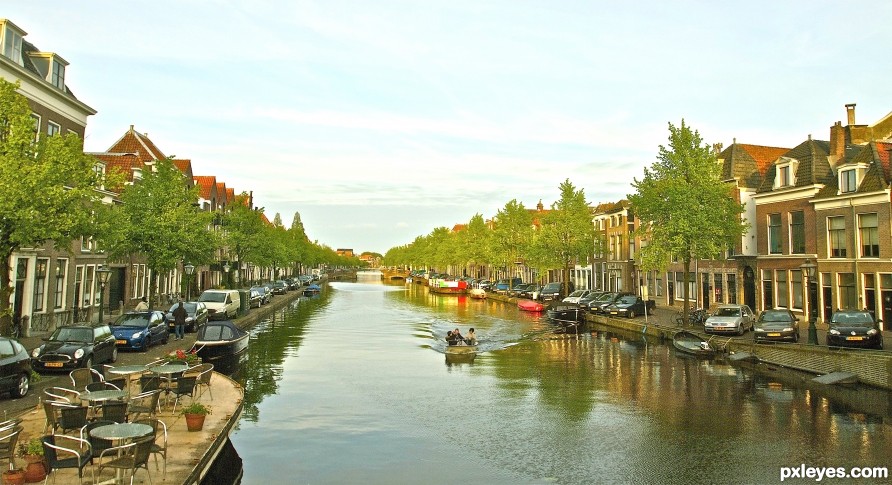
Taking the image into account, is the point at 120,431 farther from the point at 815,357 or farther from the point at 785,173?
the point at 785,173

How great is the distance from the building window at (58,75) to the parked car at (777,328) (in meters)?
41.7

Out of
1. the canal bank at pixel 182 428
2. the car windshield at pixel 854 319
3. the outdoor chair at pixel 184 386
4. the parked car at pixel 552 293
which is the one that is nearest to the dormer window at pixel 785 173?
the car windshield at pixel 854 319

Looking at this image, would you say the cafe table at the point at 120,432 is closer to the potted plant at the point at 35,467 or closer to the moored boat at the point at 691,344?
the potted plant at the point at 35,467

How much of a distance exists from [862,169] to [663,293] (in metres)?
24.7

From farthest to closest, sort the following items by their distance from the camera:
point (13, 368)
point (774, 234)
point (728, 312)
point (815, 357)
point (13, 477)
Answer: point (774, 234) < point (728, 312) < point (815, 357) < point (13, 368) < point (13, 477)

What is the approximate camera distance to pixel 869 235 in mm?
34656

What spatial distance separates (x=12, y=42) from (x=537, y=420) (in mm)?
32718

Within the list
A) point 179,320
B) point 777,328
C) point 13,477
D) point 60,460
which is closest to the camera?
point 13,477

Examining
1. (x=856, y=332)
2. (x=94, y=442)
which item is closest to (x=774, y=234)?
(x=856, y=332)

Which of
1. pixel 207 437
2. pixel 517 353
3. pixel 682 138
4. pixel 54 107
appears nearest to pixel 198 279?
pixel 54 107

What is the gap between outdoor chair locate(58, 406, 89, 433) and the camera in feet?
38.5

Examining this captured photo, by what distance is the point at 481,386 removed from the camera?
23.8 meters

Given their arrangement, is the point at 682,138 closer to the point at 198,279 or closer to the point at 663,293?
the point at 663,293

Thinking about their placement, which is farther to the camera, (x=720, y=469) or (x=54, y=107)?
(x=54, y=107)
